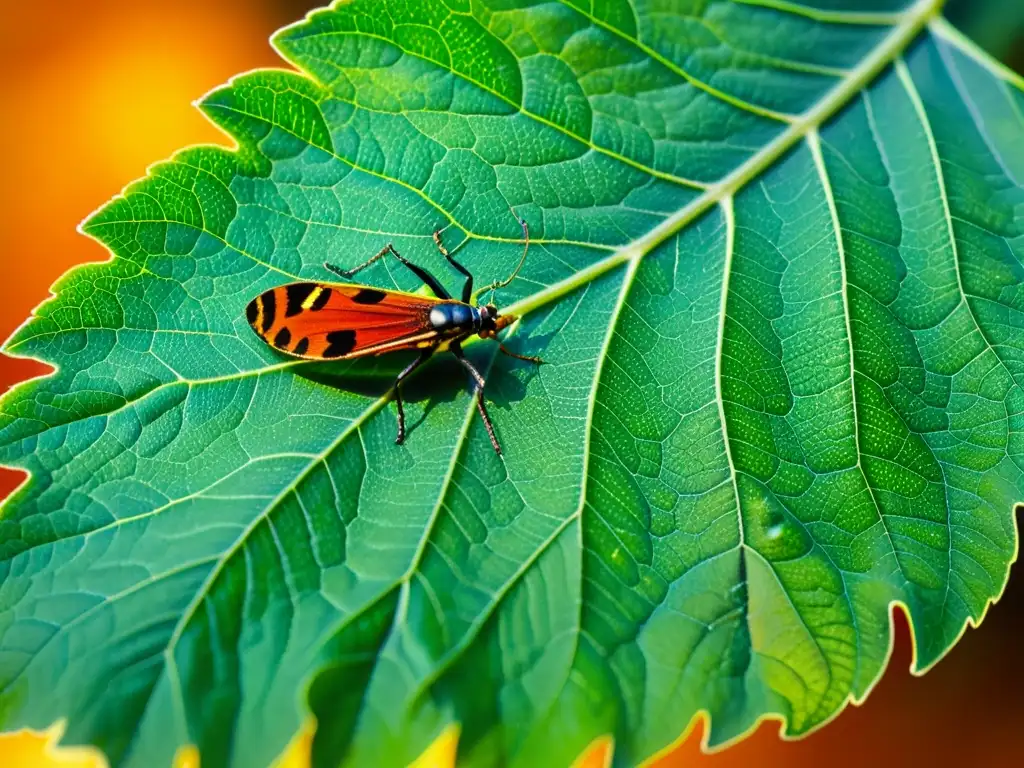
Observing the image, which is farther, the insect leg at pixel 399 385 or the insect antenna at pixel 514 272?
the insect antenna at pixel 514 272

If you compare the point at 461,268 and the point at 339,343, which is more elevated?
the point at 461,268

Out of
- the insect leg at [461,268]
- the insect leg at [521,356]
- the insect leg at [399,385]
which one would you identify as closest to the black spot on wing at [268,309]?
the insect leg at [399,385]

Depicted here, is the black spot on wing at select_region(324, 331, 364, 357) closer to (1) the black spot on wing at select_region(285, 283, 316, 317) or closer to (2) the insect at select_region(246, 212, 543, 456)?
(2) the insect at select_region(246, 212, 543, 456)

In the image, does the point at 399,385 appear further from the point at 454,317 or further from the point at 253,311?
the point at 253,311

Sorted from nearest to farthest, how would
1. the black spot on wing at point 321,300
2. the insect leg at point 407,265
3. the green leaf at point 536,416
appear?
the green leaf at point 536,416 < the black spot on wing at point 321,300 < the insect leg at point 407,265

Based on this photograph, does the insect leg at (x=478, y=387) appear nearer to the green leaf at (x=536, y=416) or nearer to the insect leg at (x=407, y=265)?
the green leaf at (x=536, y=416)

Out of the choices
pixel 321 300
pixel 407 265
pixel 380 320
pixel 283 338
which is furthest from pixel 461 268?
pixel 283 338

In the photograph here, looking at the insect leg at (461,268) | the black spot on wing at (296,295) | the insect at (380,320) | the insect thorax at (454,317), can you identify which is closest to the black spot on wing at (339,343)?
the insect at (380,320)

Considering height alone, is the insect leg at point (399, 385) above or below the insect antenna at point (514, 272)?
below

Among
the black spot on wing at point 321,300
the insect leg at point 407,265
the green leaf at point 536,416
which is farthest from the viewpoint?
the insect leg at point 407,265
